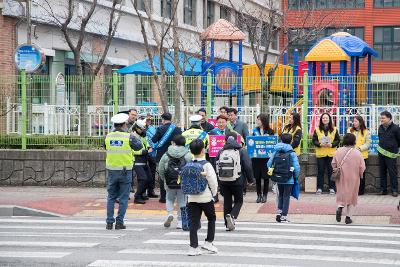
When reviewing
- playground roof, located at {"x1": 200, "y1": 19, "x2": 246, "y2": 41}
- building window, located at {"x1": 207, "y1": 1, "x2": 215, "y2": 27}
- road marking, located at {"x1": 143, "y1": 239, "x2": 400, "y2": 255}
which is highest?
building window, located at {"x1": 207, "y1": 1, "x2": 215, "y2": 27}

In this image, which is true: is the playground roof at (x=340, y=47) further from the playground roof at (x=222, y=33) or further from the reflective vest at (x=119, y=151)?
the reflective vest at (x=119, y=151)

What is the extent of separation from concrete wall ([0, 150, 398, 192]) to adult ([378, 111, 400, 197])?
663 centimetres

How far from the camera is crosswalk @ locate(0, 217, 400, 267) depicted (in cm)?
1114

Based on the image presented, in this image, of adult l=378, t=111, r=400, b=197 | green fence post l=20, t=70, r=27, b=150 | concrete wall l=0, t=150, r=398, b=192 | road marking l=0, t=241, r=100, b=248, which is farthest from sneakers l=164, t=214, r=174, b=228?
green fence post l=20, t=70, r=27, b=150

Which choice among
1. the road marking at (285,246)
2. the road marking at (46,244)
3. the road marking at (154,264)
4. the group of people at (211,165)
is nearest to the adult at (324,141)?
the group of people at (211,165)

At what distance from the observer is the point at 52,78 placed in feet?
72.1

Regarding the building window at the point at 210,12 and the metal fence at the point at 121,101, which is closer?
the metal fence at the point at 121,101

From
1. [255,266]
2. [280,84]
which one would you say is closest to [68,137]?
[280,84]

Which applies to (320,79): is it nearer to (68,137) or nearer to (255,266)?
(68,137)

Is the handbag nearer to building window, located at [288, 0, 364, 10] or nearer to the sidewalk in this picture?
the sidewalk

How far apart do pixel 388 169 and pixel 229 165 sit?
6.40 m

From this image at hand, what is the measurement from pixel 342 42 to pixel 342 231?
18543mm

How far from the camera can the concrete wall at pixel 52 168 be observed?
69.9ft

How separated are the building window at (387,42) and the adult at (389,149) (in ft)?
135
